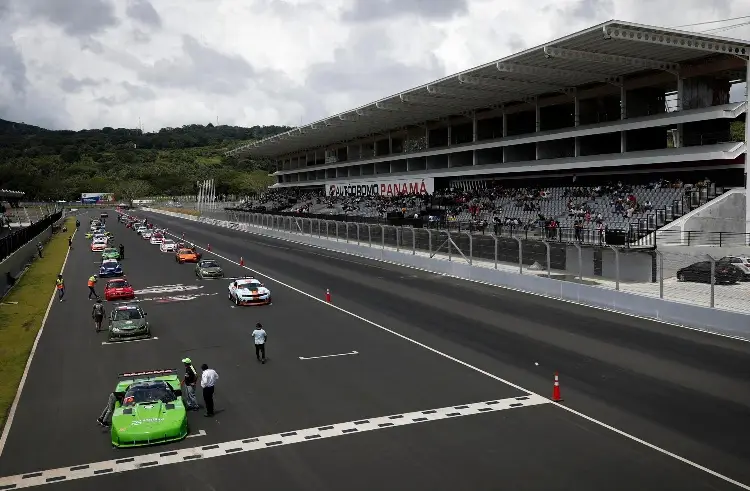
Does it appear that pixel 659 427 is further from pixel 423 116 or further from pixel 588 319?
pixel 423 116

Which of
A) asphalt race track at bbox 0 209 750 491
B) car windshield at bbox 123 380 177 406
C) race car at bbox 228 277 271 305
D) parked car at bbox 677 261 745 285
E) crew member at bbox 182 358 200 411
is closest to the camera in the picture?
asphalt race track at bbox 0 209 750 491

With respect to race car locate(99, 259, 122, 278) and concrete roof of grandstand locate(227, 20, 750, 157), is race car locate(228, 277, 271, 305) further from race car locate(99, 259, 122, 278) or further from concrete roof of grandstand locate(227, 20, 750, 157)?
concrete roof of grandstand locate(227, 20, 750, 157)

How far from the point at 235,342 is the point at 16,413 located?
27.4ft

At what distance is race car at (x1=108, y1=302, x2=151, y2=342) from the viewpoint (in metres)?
24.4

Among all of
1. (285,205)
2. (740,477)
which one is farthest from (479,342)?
(285,205)

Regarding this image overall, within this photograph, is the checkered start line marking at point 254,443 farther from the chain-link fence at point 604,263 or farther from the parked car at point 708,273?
the parked car at point 708,273

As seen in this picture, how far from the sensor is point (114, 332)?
79.9 ft

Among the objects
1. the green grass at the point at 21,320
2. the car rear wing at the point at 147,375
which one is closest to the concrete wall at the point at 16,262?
the green grass at the point at 21,320

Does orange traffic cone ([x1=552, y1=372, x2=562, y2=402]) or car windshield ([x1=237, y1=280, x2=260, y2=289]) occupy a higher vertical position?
car windshield ([x1=237, y1=280, x2=260, y2=289])

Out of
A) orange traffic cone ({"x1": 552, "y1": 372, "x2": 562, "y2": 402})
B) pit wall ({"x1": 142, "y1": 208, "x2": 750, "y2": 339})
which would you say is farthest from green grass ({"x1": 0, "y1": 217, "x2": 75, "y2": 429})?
pit wall ({"x1": 142, "y1": 208, "x2": 750, "y2": 339})

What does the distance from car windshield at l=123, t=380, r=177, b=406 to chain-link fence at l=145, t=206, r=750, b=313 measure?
17.4 meters

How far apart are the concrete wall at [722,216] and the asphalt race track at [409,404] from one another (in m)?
14.6

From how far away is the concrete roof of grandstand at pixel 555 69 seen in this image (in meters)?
40.2

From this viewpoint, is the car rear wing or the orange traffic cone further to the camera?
the car rear wing
